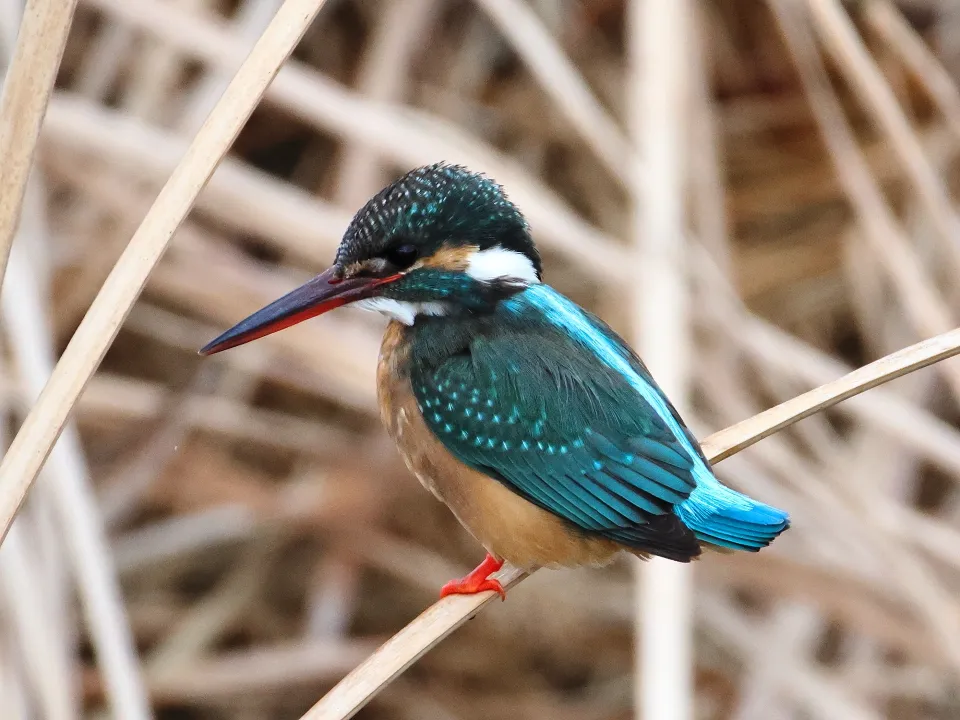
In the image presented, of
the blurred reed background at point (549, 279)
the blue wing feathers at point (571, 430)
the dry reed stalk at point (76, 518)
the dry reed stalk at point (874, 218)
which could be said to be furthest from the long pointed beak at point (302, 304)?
the dry reed stalk at point (874, 218)

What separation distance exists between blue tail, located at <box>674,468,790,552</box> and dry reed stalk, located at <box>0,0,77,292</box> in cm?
73

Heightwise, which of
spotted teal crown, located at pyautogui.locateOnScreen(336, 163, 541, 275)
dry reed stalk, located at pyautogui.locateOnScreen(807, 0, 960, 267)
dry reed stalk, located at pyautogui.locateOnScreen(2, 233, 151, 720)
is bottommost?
dry reed stalk, located at pyautogui.locateOnScreen(2, 233, 151, 720)

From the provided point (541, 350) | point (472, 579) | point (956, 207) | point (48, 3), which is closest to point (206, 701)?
point (472, 579)

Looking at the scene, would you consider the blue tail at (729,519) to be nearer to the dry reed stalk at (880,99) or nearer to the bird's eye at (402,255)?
the bird's eye at (402,255)

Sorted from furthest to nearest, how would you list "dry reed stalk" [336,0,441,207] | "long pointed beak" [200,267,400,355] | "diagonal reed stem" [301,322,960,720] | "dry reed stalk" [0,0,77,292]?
"dry reed stalk" [336,0,441,207], "long pointed beak" [200,267,400,355], "diagonal reed stem" [301,322,960,720], "dry reed stalk" [0,0,77,292]

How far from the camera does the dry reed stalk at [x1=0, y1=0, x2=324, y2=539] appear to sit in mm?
854

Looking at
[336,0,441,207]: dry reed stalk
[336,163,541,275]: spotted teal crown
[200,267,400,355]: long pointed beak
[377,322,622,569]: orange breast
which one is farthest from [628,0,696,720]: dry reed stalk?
[336,0,441,207]: dry reed stalk

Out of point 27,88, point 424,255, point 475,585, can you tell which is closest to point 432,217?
point 424,255

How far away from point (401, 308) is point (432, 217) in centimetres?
12

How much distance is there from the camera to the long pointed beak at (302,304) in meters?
1.17

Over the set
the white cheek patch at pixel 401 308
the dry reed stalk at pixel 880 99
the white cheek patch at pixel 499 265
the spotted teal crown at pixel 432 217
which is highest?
the dry reed stalk at pixel 880 99

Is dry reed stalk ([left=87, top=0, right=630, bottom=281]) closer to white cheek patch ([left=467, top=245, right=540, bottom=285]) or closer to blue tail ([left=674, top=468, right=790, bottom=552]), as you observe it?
white cheek patch ([left=467, top=245, right=540, bottom=285])

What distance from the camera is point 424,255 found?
→ 50.4 inches

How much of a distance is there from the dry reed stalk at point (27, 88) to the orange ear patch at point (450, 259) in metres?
0.53
